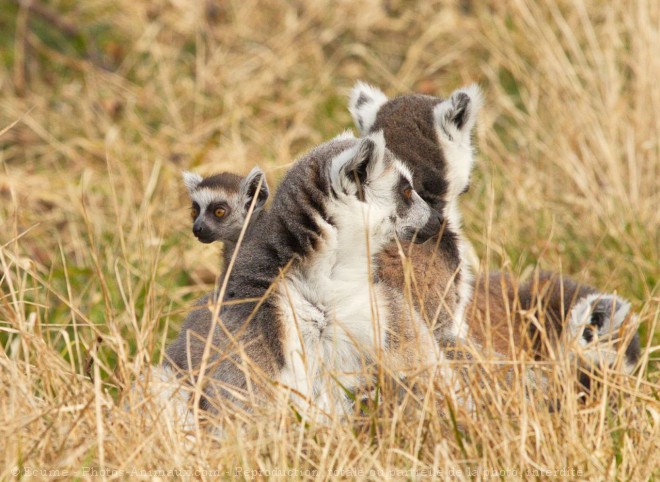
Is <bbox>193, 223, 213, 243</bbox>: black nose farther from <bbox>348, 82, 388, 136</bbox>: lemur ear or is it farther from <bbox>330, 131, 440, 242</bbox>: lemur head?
<bbox>348, 82, 388, 136</bbox>: lemur ear

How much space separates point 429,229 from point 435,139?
2.35ft

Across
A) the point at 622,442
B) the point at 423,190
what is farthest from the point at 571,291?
the point at 622,442

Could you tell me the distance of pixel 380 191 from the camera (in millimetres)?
3957

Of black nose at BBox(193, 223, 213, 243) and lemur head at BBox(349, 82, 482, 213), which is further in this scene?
lemur head at BBox(349, 82, 482, 213)

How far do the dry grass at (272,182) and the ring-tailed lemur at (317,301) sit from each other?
21 cm

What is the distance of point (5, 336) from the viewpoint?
17.7ft

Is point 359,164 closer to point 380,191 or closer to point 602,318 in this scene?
point 380,191

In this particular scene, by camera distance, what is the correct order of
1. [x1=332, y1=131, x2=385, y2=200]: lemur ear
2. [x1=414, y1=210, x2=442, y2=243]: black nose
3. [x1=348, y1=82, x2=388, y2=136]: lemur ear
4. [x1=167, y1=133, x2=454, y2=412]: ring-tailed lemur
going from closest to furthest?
[x1=167, y1=133, x2=454, y2=412]: ring-tailed lemur < [x1=332, y1=131, x2=385, y2=200]: lemur ear < [x1=414, y1=210, x2=442, y2=243]: black nose < [x1=348, y1=82, x2=388, y2=136]: lemur ear

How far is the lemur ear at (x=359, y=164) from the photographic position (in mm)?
3762

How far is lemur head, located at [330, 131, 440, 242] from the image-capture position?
12.4ft

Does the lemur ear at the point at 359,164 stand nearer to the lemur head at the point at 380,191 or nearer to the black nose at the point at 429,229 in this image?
the lemur head at the point at 380,191

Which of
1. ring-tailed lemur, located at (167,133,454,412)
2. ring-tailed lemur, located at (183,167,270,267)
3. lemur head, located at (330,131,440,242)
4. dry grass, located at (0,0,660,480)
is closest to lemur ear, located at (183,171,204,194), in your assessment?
ring-tailed lemur, located at (183,167,270,267)

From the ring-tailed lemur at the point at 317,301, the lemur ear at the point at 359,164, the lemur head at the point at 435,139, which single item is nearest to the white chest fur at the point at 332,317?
the ring-tailed lemur at the point at 317,301

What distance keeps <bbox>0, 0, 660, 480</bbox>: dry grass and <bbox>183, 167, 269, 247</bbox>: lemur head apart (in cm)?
36
